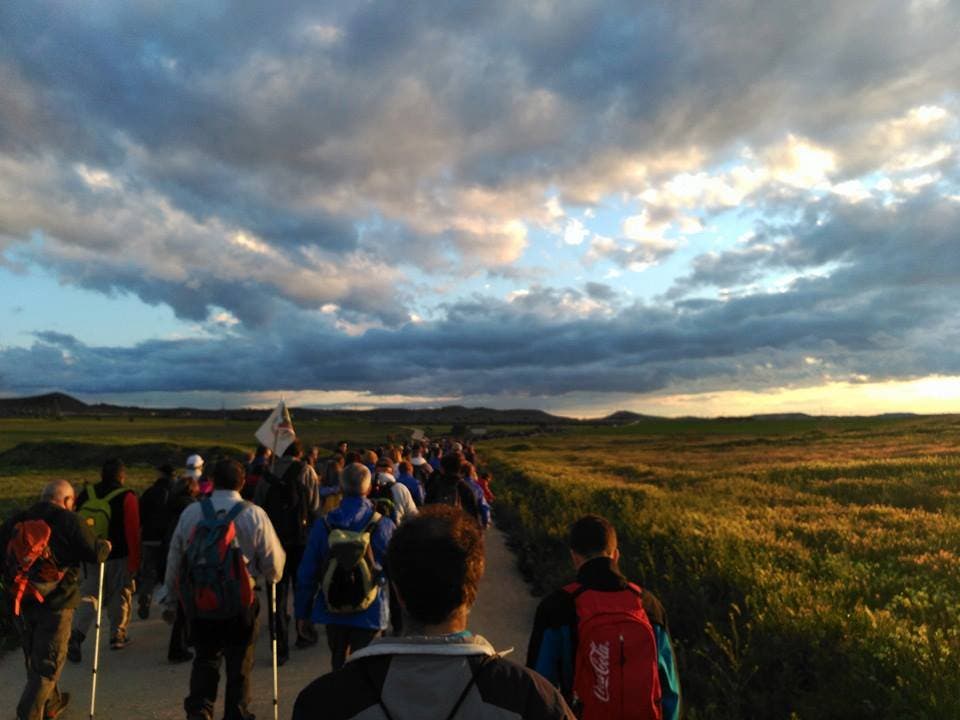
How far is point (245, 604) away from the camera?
4.75 m

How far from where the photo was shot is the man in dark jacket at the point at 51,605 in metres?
5.20

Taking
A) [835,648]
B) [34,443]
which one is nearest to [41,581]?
[835,648]

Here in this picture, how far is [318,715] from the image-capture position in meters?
1.83

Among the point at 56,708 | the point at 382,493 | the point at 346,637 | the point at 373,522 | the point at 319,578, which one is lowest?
the point at 56,708

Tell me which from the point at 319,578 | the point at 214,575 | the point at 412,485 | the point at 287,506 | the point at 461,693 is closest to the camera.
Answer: the point at 461,693

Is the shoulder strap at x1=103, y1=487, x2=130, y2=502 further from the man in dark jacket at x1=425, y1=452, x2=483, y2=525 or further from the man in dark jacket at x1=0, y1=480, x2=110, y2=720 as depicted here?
the man in dark jacket at x1=425, y1=452, x2=483, y2=525

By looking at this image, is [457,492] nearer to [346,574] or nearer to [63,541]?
[346,574]

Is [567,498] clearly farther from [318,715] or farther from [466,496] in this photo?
[318,715]

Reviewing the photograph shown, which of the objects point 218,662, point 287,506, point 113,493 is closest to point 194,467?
point 113,493

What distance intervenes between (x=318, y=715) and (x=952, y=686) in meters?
5.03

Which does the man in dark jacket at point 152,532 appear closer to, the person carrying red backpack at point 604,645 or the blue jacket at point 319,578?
the blue jacket at point 319,578

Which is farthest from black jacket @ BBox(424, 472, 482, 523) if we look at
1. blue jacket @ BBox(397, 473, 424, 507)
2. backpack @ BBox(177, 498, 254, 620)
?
backpack @ BBox(177, 498, 254, 620)

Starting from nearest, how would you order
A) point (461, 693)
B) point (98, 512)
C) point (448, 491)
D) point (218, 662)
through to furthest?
point (461, 693) → point (218, 662) → point (98, 512) → point (448, 491)

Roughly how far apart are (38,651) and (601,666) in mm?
4815
